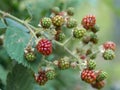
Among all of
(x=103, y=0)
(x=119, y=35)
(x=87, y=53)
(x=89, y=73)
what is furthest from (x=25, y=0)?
(x=119, y=35)

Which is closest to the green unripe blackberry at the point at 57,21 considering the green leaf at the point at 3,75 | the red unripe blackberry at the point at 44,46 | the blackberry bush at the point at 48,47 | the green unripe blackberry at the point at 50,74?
the blackberry bush at the point at 48,47

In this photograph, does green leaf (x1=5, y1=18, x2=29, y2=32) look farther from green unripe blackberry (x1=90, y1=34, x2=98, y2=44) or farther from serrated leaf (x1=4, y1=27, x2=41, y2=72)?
green unripe blackberry (x1=90, y1=34, x2=98, y2=44)

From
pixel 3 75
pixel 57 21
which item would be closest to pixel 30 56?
pixel 57 21

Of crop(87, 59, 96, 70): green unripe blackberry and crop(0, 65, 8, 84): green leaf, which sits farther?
crop(0, 65, 8, 84): green leaf

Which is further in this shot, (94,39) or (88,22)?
(94,39)

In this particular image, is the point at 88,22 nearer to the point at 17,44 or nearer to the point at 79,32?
the point at 79,32

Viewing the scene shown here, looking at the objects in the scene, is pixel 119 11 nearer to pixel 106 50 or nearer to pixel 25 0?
pixel 25 0

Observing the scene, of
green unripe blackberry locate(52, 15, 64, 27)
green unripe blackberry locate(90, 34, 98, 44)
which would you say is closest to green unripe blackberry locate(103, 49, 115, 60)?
green unripe blackberry locate(90, 34, 98, 44)

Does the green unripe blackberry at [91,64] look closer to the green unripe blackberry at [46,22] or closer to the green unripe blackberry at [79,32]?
the green unripe blackberry at [79,32]
